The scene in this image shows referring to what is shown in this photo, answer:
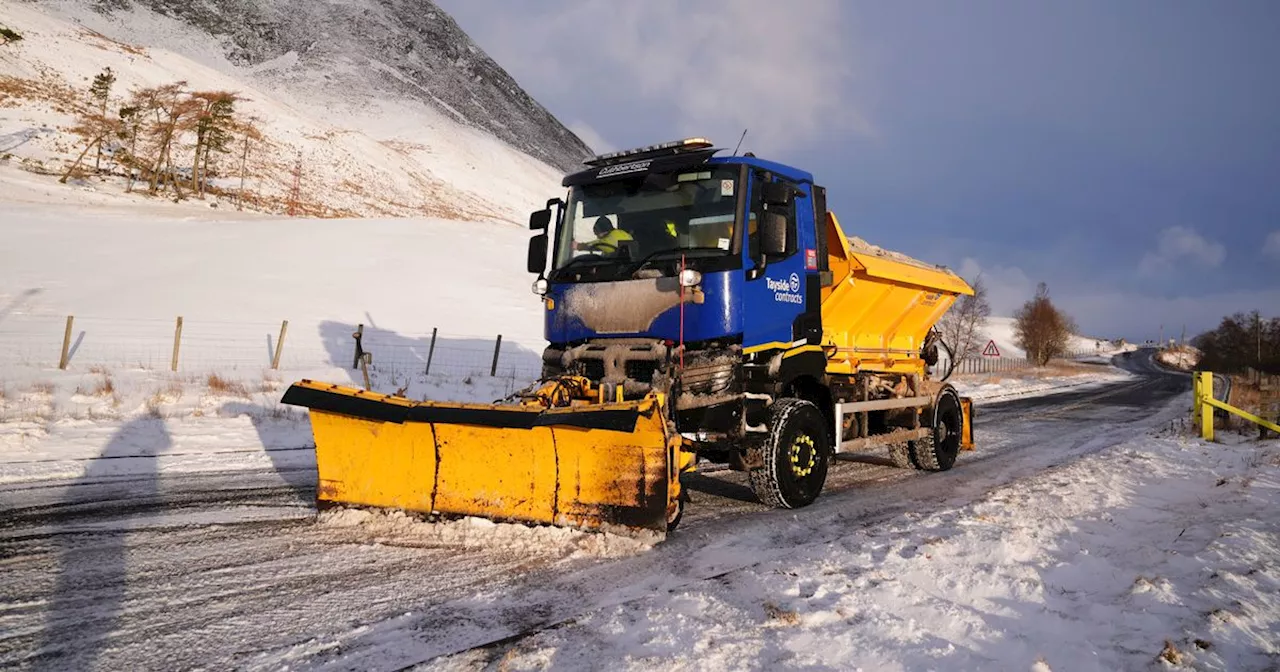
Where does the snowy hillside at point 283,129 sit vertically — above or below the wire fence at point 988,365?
above

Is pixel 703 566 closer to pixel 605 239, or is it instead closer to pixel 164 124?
pixel 605 239

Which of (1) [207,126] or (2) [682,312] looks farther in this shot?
(1) [207,126]

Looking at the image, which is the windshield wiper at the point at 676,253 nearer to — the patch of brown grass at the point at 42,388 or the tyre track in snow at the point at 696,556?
the tyre track in snow at the point at 696,556

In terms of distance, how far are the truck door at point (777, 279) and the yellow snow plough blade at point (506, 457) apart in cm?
139

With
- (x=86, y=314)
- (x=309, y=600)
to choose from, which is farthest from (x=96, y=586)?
(x=86, y=314)

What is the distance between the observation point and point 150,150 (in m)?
52.2

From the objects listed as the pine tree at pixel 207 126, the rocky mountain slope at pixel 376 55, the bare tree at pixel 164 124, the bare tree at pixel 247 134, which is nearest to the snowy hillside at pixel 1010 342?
the rocky mountain slope at pixel 376 55

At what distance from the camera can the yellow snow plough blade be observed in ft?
14.8

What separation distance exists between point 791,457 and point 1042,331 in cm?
8325

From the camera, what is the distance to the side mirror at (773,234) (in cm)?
569

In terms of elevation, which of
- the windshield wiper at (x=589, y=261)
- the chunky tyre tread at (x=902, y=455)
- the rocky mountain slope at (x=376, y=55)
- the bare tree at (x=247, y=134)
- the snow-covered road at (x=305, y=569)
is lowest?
the snow-covered road at (x=305, y=569)

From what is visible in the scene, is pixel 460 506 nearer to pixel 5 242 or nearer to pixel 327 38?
pixel 5 242

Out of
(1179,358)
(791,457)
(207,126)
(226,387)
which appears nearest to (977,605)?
(791,457)

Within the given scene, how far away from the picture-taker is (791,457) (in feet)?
18.9
